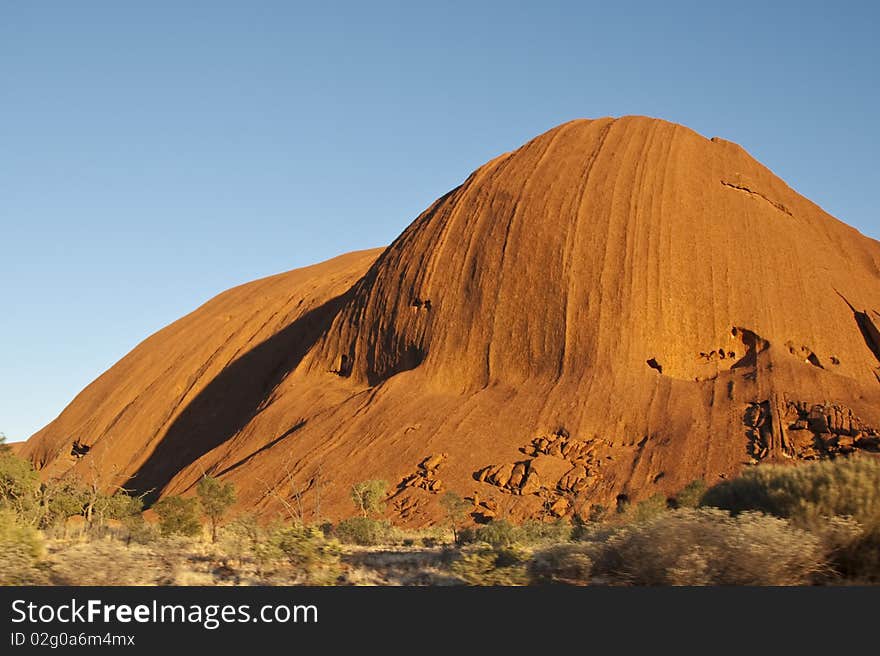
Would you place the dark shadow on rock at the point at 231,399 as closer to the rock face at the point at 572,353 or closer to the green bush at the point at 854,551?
the rock face at the point at 572,353

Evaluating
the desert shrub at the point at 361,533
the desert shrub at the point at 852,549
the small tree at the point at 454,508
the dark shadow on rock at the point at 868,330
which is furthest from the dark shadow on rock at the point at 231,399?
the desert shrub at the point at 852,549

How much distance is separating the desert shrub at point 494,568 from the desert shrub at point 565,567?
0.18m

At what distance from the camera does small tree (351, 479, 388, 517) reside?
3365 centimetres

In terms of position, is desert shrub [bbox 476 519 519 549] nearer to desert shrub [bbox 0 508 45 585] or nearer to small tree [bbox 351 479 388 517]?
small tree [bbox 351 479 388 517]

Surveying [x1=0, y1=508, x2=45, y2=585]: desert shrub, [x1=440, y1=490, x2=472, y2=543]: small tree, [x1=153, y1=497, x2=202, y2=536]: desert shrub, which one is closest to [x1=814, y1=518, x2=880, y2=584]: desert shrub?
[x1=0, y1=508, x2=45, y2=585]: desert shrub

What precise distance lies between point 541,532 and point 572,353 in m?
15.9

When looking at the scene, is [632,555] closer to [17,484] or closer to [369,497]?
[17,484]

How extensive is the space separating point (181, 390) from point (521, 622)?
53863 millimetres

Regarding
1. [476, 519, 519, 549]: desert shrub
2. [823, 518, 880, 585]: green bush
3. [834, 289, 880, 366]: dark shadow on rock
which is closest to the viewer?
[823, 518, 880, 585]: green bush

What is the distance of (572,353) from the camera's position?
136 feet

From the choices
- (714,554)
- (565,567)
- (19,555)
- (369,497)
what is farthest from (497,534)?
(19,555)

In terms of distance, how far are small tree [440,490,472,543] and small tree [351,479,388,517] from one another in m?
2.50

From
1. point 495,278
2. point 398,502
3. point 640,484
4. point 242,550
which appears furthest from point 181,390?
point 242,550

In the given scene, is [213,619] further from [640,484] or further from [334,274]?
[334,274]
